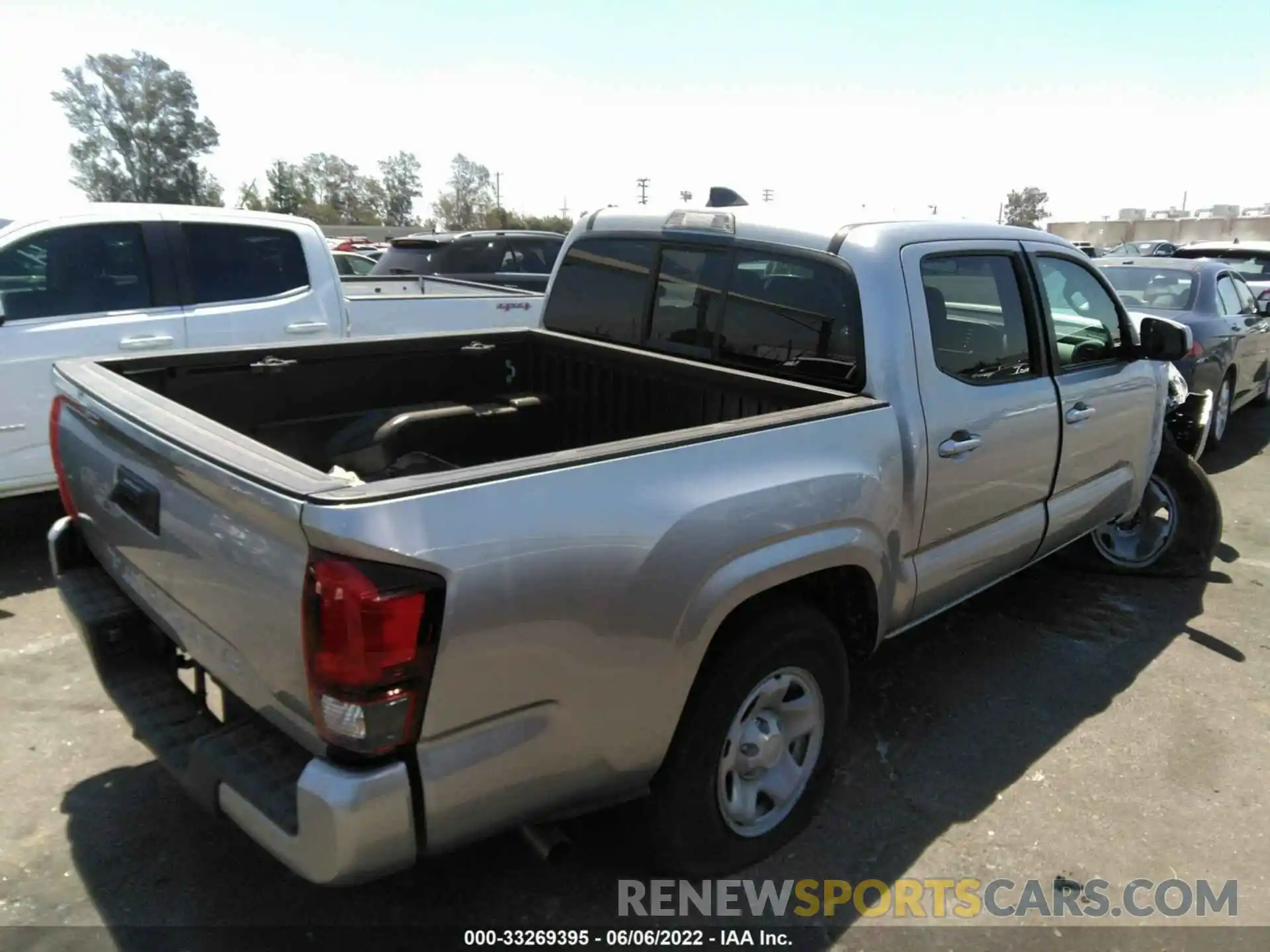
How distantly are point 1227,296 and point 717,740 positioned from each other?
8.07m

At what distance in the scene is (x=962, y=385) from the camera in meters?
3.23

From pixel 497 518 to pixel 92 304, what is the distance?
4.56 m

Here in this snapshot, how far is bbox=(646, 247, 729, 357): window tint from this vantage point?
3.54 m

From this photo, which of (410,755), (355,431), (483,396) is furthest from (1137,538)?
(410,755)

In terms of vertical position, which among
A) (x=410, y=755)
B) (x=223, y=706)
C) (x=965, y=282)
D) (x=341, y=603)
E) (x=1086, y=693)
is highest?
(x=965, y=282)

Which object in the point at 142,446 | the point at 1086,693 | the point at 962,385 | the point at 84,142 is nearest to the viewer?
the point at 142,446

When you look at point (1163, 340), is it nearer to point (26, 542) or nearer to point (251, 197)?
point (26, 542)

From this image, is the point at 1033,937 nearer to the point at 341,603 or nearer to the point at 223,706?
the point at 341,603

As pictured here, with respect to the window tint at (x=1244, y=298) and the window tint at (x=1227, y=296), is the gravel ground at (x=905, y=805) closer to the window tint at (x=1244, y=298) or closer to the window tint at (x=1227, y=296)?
the window tint at (x=1227, y=296)

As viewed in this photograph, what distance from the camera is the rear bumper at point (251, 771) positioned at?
1836 millimetres

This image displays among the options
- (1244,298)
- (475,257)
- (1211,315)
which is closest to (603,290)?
(1211,315)

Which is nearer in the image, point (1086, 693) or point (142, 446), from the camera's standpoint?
point (142, 446)

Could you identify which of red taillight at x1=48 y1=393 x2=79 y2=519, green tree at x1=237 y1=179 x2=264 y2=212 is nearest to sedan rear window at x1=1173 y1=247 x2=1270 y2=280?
red taillight at x1=48 y1=393 x2=79 y2=519

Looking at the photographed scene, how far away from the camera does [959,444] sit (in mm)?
3162
